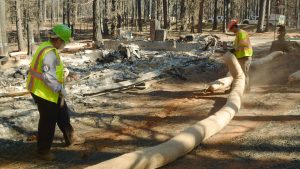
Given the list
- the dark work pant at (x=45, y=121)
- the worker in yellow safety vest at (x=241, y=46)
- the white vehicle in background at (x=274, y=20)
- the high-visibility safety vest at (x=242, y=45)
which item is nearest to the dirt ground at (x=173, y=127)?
the dark work pant at (x=45, y=121)

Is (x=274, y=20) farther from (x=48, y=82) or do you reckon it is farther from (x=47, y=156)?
(x=47, y=156)

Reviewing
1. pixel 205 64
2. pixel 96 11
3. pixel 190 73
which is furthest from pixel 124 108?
pixel 96 11

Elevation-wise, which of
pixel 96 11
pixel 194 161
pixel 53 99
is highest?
pixel 96 11

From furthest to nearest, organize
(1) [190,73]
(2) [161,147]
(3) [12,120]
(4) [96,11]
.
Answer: (4) [96,11]
(1) [190,73]
(3) [12,120]
(2) [161,147]

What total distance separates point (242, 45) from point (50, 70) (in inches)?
220

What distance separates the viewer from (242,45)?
9391mm

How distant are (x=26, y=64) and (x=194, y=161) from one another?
12066mm

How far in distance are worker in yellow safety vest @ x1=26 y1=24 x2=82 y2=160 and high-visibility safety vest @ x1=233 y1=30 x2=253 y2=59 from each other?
5.14 meters

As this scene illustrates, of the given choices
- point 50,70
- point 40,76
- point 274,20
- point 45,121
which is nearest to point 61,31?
point 50,70

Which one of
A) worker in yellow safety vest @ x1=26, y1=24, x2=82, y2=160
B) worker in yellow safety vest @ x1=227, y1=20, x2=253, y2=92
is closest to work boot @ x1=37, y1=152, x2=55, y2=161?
worker in yellow safety vest @ x1=26, y1=24, x2=82, y2=160

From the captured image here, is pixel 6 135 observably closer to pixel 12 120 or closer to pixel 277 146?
pixel 12 120

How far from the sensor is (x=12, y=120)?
6965 millimetres

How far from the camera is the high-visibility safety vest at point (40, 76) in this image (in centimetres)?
525

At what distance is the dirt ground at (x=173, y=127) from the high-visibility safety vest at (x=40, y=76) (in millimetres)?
945
